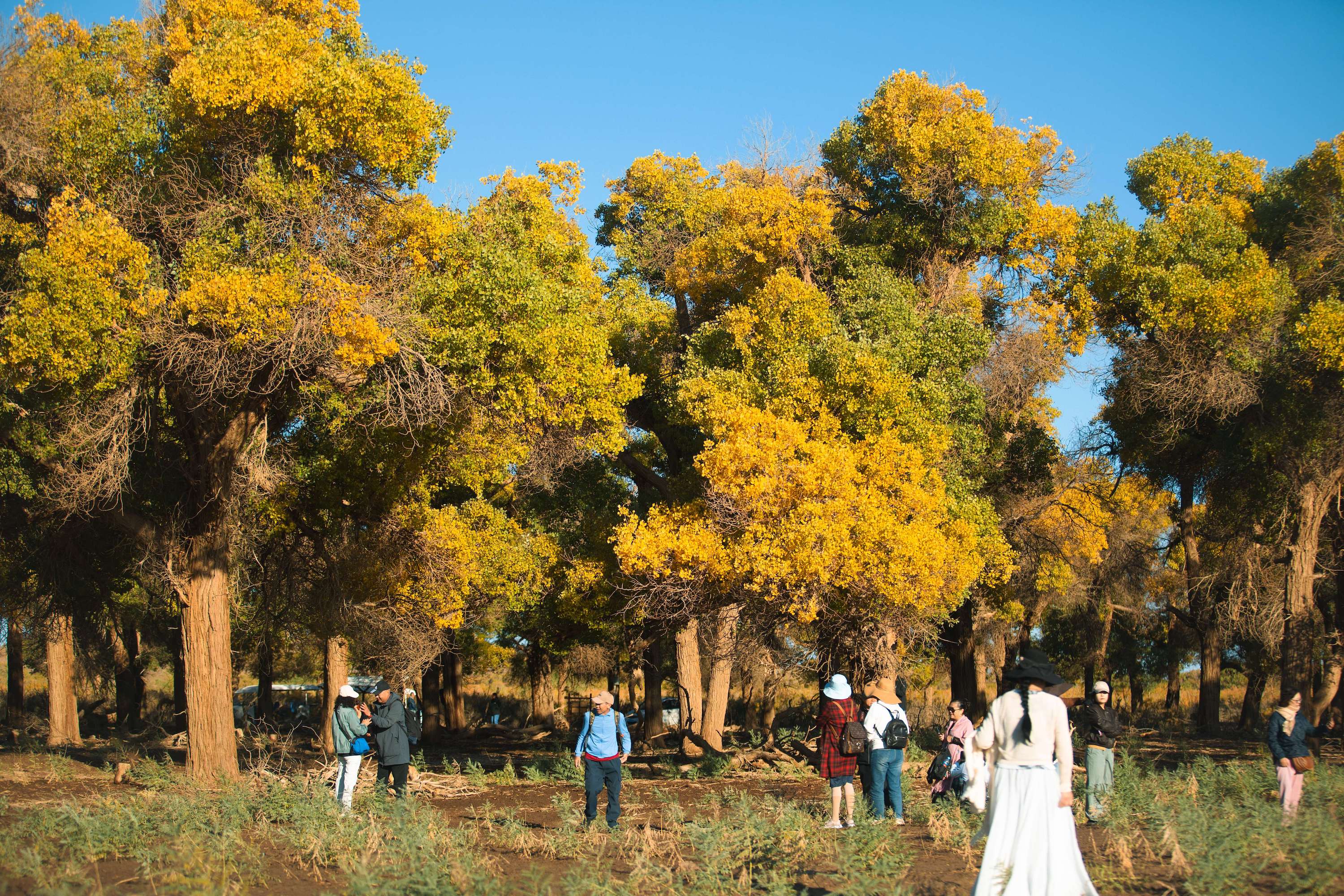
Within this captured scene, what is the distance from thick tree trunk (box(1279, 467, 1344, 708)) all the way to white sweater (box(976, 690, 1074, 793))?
13131 millimetres

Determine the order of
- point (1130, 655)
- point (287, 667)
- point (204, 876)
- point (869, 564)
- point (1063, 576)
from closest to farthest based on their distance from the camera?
point (204, 876) < point (869, 564) < point (1063, 576) < point (1130, 655) < point (287, 667)

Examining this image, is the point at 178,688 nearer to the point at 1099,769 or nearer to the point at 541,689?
the point at 541,689

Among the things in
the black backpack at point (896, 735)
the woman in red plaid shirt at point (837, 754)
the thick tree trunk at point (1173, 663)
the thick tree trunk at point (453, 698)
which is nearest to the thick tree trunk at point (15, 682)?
the thick tree trunk at point (453, 698)

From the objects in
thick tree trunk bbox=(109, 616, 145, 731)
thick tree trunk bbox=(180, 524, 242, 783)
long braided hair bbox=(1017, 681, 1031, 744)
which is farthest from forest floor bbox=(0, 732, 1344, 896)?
thick tree trunk bbox=(109, 616, 145, 731)

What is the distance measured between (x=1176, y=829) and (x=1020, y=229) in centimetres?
1455

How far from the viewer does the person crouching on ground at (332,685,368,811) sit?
1099 centimetres

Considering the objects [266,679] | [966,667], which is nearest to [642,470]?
[966,667]

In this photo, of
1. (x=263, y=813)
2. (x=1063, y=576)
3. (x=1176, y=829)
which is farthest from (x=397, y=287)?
(x=1063, y=576)

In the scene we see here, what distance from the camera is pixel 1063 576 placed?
27297 millimetres

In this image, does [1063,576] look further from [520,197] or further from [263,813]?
[263,813]

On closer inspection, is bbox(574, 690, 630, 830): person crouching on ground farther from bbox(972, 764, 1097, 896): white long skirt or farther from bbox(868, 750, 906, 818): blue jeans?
bbox(972, 764, 1097, 896): white long skirt

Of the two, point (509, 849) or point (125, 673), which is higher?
point (509, 849)

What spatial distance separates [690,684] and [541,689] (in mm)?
14802

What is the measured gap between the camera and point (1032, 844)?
621 centimetres
